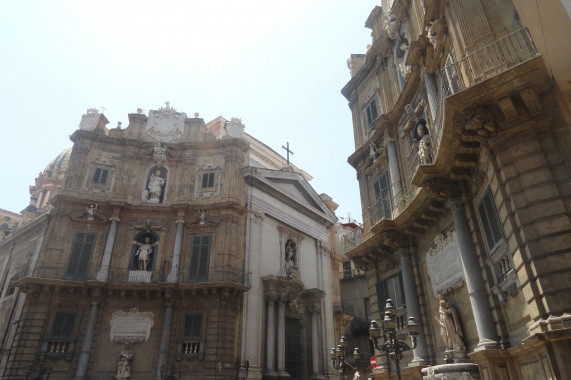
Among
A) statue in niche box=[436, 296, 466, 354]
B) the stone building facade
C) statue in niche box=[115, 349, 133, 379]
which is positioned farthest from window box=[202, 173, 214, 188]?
statue in niche box=[436, 296, 466, 354]

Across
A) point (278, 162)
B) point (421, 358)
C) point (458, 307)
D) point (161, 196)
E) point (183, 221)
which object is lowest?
point (421, 358)

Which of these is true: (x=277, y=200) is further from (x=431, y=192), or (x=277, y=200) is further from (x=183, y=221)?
(x=431, y=192)

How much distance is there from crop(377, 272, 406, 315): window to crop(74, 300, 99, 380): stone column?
1553 cm

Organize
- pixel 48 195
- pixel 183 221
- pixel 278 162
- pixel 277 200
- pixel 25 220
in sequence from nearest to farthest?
pixel 183 221
pixel 277 200
pixel 25 220
pixel 278 162
pixel 48 195

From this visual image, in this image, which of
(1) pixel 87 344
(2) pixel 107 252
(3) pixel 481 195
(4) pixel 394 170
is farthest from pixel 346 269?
(3) pixel 481 195

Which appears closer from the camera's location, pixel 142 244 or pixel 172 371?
pixel 172 371

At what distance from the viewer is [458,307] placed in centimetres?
1073

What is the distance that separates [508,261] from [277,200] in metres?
21.0

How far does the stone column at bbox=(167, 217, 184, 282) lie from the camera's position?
2267 centimetres

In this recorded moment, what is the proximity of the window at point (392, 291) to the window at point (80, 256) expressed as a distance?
1697cm

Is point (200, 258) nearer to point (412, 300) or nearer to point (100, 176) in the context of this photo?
point (100, 176)

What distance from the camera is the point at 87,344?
67.7ft

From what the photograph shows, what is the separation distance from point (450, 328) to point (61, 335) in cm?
1980

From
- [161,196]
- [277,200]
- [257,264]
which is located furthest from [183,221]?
[277,200]
